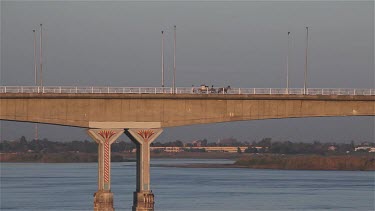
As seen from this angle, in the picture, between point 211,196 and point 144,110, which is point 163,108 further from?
point 211,196

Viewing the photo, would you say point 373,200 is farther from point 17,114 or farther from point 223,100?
point 17,114

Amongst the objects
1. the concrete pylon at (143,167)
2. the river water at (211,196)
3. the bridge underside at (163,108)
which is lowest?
the river water at (211,196)

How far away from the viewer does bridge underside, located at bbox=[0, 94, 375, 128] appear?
326 ft

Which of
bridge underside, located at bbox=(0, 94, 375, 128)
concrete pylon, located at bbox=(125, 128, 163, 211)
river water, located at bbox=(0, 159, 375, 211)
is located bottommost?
river water, located at bbox=(0, 159, 375, 211)

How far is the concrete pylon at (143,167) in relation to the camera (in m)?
99.6

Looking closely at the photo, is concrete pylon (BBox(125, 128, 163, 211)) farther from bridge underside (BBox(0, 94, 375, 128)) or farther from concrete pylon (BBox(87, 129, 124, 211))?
concrete pylon (BBox(87, 129, 124, 211))

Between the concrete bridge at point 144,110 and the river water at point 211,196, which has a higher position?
the concrete bridge at point 144,110

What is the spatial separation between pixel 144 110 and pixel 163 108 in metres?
1.78

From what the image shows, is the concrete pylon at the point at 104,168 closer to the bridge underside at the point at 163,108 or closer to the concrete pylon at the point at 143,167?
the bridge underside at the point at 163,108

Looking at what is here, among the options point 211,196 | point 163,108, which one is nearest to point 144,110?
point 163,108

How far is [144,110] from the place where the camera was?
333 ft

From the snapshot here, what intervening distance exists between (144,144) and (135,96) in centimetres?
453

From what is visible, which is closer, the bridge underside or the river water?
the bridge underside

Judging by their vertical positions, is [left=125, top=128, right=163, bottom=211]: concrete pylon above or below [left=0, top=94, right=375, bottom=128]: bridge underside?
below
